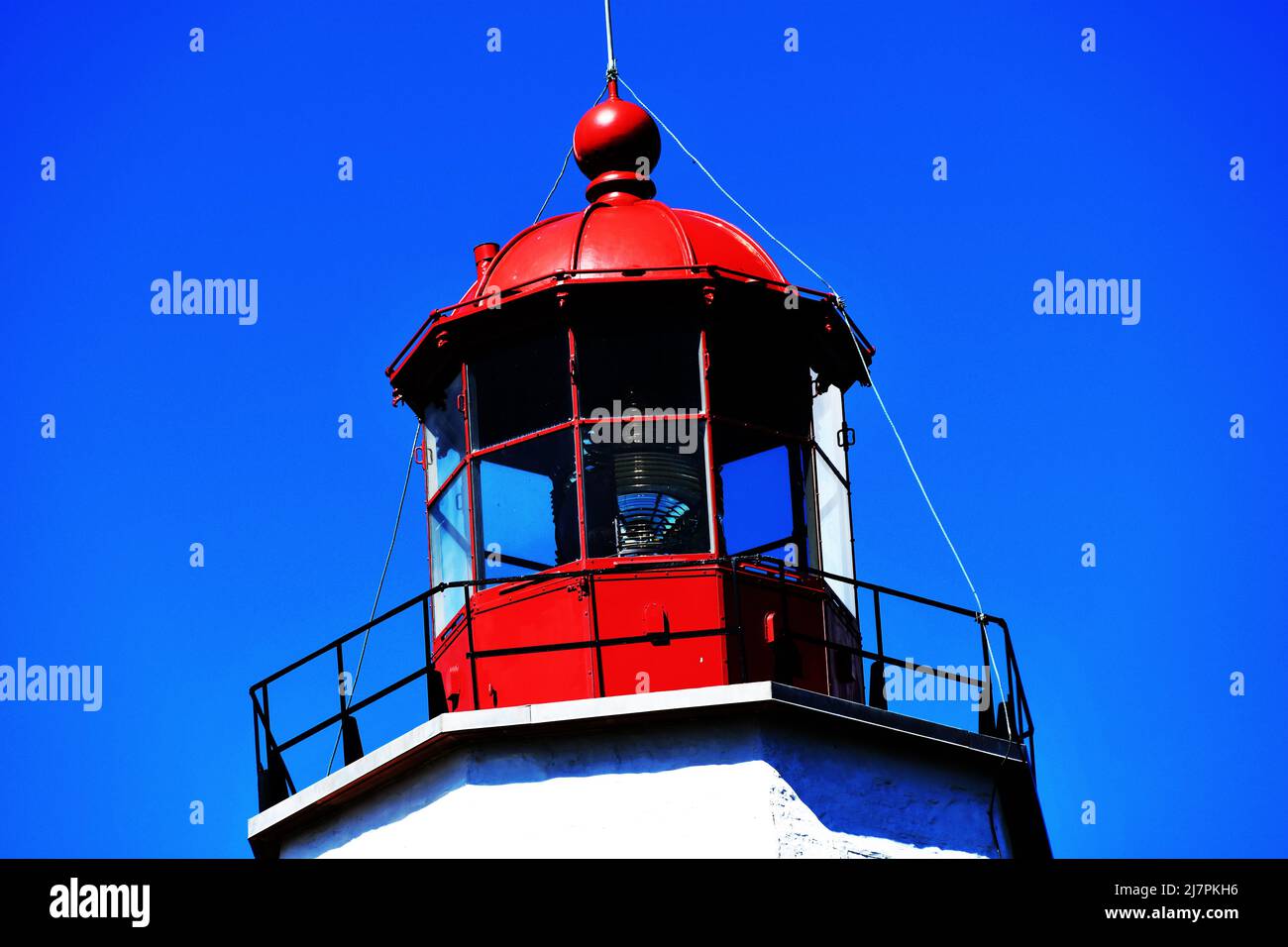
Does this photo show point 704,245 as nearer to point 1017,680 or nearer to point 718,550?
point 718,550

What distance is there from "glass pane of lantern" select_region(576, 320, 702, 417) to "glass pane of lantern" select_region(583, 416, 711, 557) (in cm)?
18

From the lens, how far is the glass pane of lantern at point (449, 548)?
20.2 metres

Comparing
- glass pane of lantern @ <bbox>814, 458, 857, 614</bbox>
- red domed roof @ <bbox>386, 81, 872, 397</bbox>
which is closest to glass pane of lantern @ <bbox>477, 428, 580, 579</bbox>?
red domed roof @ <bbox>386, 81, 872, 397</bbox>

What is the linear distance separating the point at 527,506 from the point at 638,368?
55.8 inches

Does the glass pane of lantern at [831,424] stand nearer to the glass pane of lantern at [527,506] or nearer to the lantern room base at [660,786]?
the glass pane of lantern at [527,506]

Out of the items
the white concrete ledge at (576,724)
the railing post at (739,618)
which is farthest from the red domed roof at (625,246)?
the white concrete ledge at (576,724)

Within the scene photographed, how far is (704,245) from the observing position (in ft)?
67.5

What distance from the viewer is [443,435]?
68.6ft

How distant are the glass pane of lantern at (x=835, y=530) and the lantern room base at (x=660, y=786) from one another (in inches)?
83.6

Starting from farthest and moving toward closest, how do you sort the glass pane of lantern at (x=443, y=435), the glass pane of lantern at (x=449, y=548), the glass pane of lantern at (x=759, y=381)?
the glass pane of lantern at (x=443, y=435) < the glass pane of lantern at (x=449, y=548) < the glass pane of lantern at (x=759, y=381)

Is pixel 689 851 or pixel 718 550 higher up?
pixel 718 550
